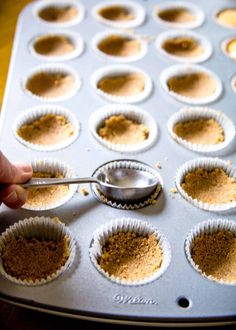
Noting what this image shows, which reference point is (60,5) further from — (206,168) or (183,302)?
(183,302)

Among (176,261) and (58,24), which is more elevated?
(58,24)

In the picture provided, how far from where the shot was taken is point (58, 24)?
1766mm

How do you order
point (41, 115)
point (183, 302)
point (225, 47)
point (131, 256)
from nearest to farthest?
point (183, 302)
point (131, 256)
point (41, 115)
point (225, 47)

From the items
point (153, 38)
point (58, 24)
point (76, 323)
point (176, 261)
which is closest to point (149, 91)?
point (153, 38)

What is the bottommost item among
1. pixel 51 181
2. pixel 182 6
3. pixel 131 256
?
pixel 131 256

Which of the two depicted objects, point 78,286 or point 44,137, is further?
point 44,137

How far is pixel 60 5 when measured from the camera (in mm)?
1888

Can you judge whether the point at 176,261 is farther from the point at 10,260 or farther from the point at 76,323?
the point at 10,260

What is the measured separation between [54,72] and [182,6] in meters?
0.72

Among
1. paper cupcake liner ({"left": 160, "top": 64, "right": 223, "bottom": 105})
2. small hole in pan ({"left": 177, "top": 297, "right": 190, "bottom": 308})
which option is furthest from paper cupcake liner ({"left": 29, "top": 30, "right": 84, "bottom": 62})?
small hole in pan ({"left": 177, "top": 297, "right": 190, "bottom": 308})

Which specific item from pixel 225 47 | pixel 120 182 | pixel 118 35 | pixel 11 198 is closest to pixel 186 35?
pixel 225 47

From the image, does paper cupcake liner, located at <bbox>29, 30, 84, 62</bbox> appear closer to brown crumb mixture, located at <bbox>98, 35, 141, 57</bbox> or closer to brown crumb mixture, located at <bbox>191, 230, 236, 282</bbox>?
brown crumb mixture, located at <bbox>98, 35, 141, 57</bbox>

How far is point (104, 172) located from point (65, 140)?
0.68 feet

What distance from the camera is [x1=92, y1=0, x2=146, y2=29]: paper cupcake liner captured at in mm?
1789
